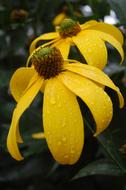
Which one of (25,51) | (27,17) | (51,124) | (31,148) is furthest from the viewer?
(25,51)

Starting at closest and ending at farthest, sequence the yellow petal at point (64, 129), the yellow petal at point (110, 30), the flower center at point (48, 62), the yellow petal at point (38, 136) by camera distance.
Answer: the yellow petal at point (64, 129)
the flower center at point (48, 62)
the yellow petal at point (110, 30)
the yellow petal at point (38, 136)

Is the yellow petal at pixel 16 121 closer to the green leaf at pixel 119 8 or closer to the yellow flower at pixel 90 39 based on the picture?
the yellow flower at pixel 90 39

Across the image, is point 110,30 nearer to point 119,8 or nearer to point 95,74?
point 119,8

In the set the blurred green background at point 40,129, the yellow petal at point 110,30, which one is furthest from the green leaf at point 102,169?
the yellow petal at point 110,30

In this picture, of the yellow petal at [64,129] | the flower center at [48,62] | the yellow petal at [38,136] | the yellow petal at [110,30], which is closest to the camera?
the yellow petal at [64,129]

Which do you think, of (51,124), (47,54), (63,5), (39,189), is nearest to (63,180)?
(39,189)

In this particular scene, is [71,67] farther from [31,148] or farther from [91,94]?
[31,148]

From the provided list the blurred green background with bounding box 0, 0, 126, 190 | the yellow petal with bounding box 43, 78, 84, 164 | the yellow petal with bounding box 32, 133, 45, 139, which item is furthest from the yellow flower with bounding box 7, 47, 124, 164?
the yellow petal with bounding box 32, 133, 45, 139

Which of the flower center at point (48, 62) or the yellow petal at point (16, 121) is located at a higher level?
the flower center at point (48, 62)
